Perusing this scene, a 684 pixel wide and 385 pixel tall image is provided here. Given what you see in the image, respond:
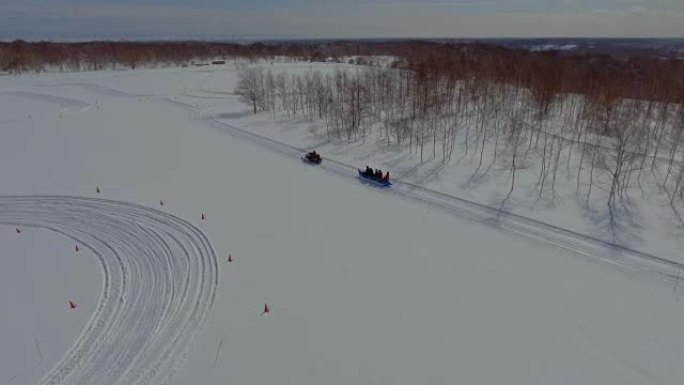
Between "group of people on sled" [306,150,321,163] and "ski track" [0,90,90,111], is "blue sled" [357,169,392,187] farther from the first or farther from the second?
"ski track" [0,90,90,111]

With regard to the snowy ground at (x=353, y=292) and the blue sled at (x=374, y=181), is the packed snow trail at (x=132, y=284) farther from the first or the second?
the blue sled at (x=374, y=181)

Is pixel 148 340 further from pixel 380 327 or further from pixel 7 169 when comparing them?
pixel 7 169

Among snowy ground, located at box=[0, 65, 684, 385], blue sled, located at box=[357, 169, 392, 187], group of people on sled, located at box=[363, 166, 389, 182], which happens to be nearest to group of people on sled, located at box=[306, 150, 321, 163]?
snowy ground, located at box=[0, 65, 684, 385]

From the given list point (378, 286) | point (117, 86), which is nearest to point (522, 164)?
point (378, 286)

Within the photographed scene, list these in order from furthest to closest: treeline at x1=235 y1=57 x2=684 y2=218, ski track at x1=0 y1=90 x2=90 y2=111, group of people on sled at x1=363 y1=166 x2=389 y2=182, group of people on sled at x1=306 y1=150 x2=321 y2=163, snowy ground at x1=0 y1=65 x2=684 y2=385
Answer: ski track at x1=0 y1=90 x2=90 y2=111
group of people on sled at x1=306 y1=150 x2=321 y2=163
treeline at x1=235 y1=57 x2=684 y2=218
group of people on sled at x1=363 y1=166 x2=389 y2=182
snowy ground at x1=0 y1=65 x2=684 y2=385

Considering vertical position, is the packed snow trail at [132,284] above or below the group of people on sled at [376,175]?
below

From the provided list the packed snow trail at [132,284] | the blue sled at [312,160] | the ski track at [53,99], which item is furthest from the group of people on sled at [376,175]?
the ski track at [53,99]

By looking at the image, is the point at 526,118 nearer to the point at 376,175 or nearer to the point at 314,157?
the point at 376,175
